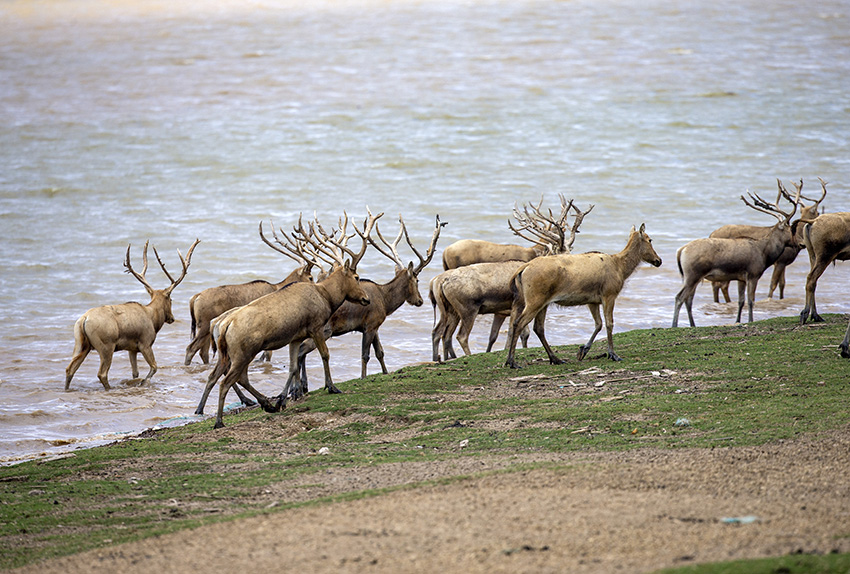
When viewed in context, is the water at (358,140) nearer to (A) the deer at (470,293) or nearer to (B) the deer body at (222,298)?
(B) the deer body at (222,298)

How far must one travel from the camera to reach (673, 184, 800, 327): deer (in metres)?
17.9

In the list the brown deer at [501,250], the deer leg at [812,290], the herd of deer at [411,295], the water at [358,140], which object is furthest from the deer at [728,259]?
the deer leg at [812,290]

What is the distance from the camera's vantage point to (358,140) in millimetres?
47094

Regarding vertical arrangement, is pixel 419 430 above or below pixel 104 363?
above

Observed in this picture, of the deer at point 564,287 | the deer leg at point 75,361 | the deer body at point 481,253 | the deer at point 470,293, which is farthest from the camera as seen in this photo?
the deer body at point 481,253

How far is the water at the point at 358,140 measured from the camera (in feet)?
69.6

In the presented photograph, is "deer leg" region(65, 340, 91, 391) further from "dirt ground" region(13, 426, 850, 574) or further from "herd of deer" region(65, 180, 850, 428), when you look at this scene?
"dirt ground" region(13, 426, 850, 574)

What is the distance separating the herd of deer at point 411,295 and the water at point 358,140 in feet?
3.91

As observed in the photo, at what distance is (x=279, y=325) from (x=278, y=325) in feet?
0.04

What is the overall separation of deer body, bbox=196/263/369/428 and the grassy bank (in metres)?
0.52

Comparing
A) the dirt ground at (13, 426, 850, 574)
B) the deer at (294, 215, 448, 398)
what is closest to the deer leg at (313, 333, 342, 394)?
the deer at (294, 215, 448, 398)

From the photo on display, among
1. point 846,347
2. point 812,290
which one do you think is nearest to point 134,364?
point 812,290

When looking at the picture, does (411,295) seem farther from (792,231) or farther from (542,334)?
(792,231)

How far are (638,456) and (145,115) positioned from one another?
48000 mm
